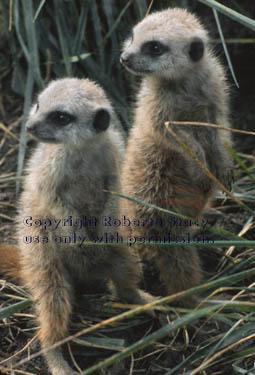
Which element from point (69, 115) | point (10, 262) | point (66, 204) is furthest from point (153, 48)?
point (10, 262)

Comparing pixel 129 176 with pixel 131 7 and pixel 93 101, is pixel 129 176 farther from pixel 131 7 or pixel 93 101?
pixel 131 7

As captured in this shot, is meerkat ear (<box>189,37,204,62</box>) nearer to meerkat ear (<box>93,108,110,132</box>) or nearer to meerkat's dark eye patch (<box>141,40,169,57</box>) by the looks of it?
meerkat's dark eye patch (<box>141,40,169,57</box>)

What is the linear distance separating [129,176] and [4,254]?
887 mm

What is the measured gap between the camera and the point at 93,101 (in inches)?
106

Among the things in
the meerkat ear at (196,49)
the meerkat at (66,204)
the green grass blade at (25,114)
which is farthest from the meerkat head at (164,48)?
the green grass blade at (25,114)

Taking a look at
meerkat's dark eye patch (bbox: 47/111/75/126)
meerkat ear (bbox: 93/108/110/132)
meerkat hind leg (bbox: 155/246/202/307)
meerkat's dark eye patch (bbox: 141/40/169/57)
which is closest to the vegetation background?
meerkat hind leg (bbox: 155/246/202/307)

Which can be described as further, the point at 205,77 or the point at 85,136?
the point at 205,77

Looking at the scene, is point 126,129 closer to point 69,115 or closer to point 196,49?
point 196,49

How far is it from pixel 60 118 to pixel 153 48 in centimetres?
69

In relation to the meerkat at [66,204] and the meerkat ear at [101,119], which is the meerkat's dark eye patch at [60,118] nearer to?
the meerkat at [66,204]

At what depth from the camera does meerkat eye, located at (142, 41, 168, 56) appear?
2.88 meters

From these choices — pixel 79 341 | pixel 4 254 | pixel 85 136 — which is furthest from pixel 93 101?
pixel 79 341

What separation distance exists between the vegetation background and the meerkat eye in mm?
435

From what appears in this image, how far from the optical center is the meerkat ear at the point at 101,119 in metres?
2.65
